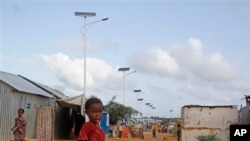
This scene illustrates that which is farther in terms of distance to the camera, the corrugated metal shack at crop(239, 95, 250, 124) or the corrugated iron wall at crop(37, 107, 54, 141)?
the corrugated iron wall at crop(37, 107, 54, 141)

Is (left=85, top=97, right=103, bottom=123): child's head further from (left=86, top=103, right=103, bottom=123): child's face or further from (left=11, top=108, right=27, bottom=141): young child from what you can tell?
(left=11, top=108, right=27, bottom=141): young child

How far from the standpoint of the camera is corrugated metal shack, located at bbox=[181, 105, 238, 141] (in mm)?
21016

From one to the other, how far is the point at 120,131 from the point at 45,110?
70.7ft

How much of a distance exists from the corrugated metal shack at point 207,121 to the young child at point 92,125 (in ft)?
51.0

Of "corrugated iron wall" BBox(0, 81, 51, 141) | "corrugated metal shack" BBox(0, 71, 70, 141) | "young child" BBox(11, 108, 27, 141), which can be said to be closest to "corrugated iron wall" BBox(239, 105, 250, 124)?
"corrugated metal shack" BBox(0, 71, 70, 141)

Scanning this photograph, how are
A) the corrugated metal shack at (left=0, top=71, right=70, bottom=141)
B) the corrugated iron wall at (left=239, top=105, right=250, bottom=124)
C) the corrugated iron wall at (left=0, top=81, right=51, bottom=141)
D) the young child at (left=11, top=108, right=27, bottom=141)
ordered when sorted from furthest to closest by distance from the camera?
the corrugated iron wall at (left=0, top=81, right=51, bottom=141) → the corrugated metal shack at (left=0, top=71, right=70, bottom=141) → the corrugated iron wall at (left=239, top=105, right=250, bottom=124) → the young child at (left=11, top=108, right=27, bottom=141)

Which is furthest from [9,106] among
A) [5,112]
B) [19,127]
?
[19,127]

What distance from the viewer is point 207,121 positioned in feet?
69.7

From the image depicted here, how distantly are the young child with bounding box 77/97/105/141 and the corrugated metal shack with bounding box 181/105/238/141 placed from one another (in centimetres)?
1553

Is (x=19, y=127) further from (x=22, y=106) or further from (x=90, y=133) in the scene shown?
(x=22, y=106)

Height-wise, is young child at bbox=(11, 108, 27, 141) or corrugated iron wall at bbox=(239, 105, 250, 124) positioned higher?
corrugated iron wall at bbox=(239, 105, 250, 124)

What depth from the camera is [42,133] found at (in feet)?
79.8

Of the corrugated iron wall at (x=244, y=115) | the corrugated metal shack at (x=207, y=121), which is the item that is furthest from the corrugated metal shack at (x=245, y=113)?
the corrugated metal shack at (x=207, y=121)

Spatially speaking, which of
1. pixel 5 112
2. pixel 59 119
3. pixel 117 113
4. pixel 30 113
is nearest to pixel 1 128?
pixel 5 112
